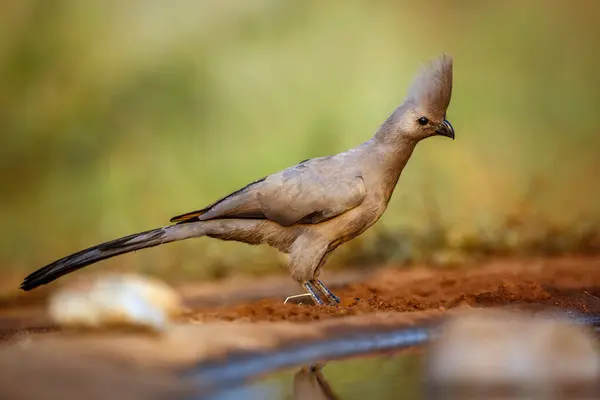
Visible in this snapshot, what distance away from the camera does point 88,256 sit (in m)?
3.77

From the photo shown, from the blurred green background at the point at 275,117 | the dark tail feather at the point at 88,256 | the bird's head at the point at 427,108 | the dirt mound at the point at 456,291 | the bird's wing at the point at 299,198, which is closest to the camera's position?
the dirt mound at the point at 456,291

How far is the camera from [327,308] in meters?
3.50

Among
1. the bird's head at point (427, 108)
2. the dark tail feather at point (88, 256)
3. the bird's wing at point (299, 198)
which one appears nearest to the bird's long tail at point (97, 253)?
the dark tail feather at point (88, 256)

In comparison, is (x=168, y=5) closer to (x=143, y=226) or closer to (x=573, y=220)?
(x=143, y=226)

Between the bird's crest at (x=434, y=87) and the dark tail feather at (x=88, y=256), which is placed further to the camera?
the bird's crest at (x=434, y=87)

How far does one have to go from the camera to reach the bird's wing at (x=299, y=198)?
3.87 m

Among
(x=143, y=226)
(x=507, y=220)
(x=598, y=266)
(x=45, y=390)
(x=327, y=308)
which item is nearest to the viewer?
(x=45, y=390)

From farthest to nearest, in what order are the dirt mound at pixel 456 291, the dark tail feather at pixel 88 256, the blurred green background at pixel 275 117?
the blurred green background at pixel 275 117, the dark tail feather at pixel 88 256, the dirt mound at pixel 456 291

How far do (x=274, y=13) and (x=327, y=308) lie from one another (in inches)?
117

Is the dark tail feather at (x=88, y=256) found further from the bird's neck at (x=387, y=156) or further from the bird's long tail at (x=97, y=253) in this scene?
the bird's neck at (x=387, y=156)

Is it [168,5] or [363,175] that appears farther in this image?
[168,5]

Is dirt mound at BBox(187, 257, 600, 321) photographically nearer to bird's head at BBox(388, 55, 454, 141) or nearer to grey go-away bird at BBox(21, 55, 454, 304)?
grey go-away bird at BBox(21, 55, 454, 304)

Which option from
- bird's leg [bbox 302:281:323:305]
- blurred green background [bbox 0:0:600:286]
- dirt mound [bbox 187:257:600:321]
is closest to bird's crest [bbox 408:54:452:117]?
dirt mound [bbox 187:257:600:321]

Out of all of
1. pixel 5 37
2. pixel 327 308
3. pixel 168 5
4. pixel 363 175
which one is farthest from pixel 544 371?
pixel 5 37
